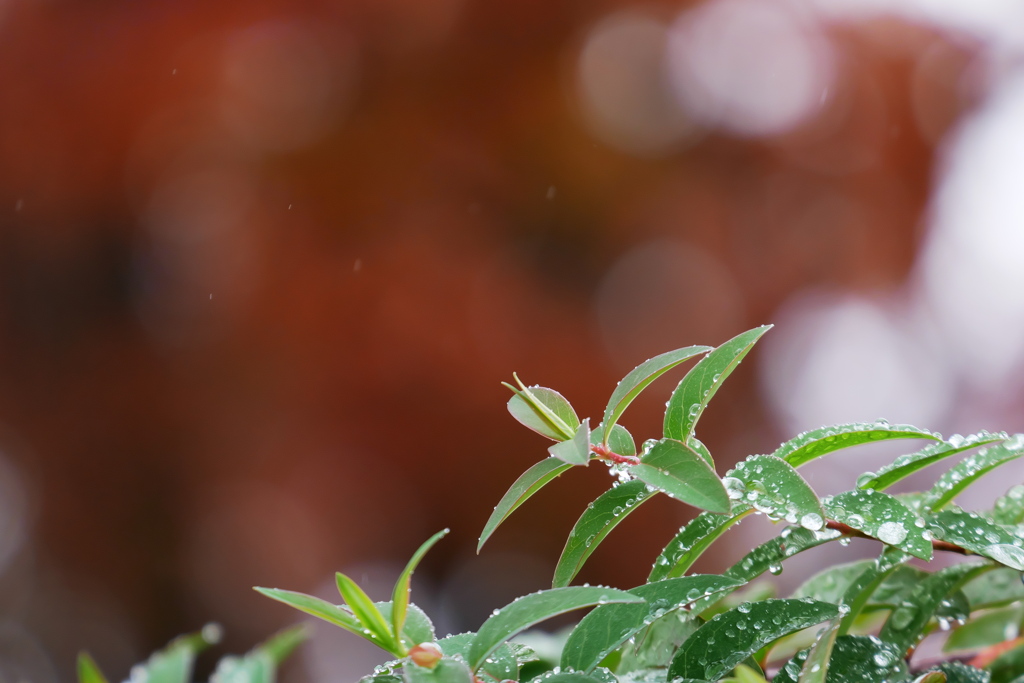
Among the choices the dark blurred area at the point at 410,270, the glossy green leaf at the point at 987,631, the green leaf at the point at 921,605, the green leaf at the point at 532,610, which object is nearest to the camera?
the green leaf at the point at 532,610

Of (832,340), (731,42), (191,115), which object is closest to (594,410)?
(832,340)

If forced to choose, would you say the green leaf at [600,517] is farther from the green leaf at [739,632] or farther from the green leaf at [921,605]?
the green leaf at [921,605]

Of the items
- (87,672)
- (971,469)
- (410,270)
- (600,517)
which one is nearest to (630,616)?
(600,517)

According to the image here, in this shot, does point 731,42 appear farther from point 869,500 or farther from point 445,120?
point 869,500

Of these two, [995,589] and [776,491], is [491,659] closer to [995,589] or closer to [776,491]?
[776,491]

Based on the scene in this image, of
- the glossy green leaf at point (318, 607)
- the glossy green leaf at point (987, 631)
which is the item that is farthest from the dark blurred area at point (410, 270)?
the glossy green leaf at point (318, 607)

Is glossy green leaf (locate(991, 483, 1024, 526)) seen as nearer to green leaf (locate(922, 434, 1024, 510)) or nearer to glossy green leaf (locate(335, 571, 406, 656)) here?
green leaf (locate(922, 434, 1024, 510))
